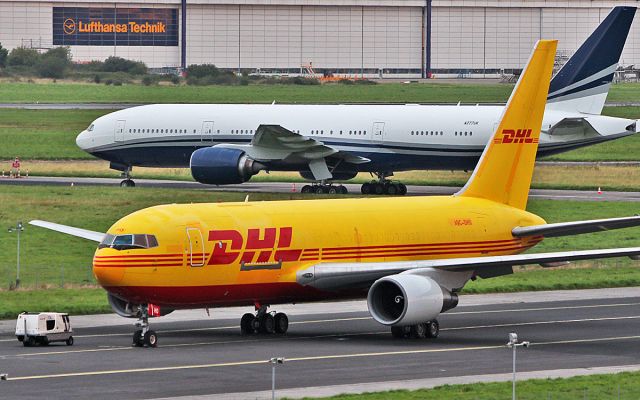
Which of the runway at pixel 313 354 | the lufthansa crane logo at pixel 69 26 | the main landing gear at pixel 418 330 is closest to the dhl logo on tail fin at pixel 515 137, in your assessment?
the runway at pixel 313 354

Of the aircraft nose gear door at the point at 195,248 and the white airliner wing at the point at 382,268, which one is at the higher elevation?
the aircraft nose gear door at the point at 195,248

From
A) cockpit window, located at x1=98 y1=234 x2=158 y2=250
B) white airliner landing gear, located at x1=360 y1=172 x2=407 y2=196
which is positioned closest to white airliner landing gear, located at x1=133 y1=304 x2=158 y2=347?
cockpit window, located at x1=98 y1=234 x2=158 y2=250

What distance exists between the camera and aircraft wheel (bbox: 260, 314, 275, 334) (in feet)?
131

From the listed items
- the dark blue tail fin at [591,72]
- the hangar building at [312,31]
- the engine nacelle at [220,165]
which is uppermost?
the hangar building at [312,31]

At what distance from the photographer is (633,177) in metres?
89.5

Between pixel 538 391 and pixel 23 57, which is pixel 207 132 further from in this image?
pixel 23 57

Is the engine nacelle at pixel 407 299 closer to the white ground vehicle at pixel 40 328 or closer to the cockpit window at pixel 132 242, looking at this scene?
the cockpit window at pixel 132 242

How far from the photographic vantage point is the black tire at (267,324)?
40.1 meters

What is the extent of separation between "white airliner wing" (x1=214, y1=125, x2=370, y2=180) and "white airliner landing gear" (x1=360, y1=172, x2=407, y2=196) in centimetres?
185

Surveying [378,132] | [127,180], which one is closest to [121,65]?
[127,180]

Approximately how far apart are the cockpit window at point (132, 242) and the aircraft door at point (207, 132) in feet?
136

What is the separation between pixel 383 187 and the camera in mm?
78750

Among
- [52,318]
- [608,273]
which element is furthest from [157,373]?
[608,273]

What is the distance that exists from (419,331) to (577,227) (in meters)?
5.35
